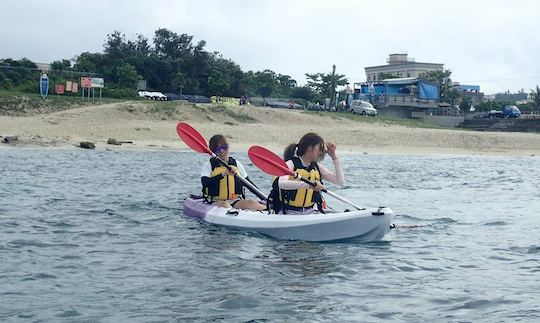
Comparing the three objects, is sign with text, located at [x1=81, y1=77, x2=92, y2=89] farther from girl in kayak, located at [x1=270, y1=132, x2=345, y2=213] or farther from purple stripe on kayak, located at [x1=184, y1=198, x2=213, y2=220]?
girl in kayak, located at [x1=270, y1=132, x2=345, y2=213]

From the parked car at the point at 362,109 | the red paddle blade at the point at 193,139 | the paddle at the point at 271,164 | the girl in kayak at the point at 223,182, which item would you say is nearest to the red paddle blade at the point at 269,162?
the paddle at the point at 271,164

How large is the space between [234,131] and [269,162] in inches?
700

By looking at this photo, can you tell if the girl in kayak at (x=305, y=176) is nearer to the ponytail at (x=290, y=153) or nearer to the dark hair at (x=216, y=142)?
the ponytail at (x=290, y=153)

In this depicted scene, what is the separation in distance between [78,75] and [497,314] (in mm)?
33872

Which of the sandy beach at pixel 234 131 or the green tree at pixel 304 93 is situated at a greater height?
the green tree at pixel 304 93

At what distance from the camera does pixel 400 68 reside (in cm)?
10419

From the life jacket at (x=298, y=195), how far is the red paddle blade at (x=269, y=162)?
0.12 m

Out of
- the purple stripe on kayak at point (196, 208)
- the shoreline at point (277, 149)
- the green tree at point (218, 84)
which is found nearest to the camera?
the purple stripe on kayak at point (196, 208)

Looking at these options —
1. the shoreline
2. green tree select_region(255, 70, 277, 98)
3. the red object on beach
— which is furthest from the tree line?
the shoreline

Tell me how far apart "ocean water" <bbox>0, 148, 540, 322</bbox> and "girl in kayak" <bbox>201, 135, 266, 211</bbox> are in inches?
19.1

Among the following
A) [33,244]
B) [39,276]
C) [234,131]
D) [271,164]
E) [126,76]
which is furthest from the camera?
[126,76]

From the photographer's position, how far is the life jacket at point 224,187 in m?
9.67

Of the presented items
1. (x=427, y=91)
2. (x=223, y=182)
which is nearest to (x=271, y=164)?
(x=223, y=182)

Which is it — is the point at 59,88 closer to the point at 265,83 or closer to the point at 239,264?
the point at 239,264
